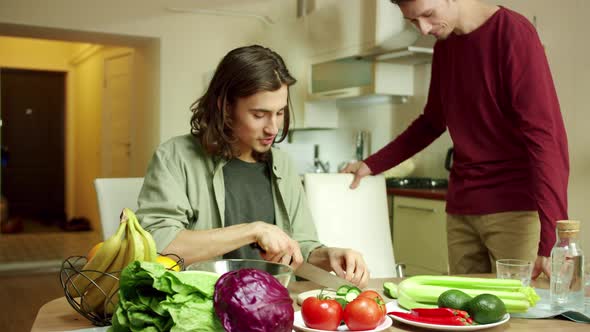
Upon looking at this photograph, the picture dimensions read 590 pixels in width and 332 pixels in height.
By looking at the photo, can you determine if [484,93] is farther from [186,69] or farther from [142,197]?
[186,69]

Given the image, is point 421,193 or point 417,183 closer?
point 421,193

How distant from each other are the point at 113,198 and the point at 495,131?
115 cm

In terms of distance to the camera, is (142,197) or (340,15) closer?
(142,197)

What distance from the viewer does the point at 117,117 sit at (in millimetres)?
6570

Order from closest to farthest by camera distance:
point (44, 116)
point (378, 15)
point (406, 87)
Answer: point (378, 15) → point (406, 87) → point (44, 116)

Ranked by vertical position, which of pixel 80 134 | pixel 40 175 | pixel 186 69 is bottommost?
pixel 40 175

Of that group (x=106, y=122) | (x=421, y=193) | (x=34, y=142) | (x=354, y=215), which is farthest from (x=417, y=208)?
(x=34, y=142)

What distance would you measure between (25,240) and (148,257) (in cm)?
615

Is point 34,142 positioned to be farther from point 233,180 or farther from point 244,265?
point 244,265

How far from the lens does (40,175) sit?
29.2 feet

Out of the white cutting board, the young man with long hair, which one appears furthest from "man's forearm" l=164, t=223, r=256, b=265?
the white cutting board

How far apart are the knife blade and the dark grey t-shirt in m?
0.32

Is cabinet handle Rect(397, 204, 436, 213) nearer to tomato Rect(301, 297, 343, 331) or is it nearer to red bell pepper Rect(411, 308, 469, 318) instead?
red bell pepper Rect(411, 308, 469, 318)

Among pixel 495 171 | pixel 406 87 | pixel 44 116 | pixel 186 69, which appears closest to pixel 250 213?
Result: pixel 495 171
